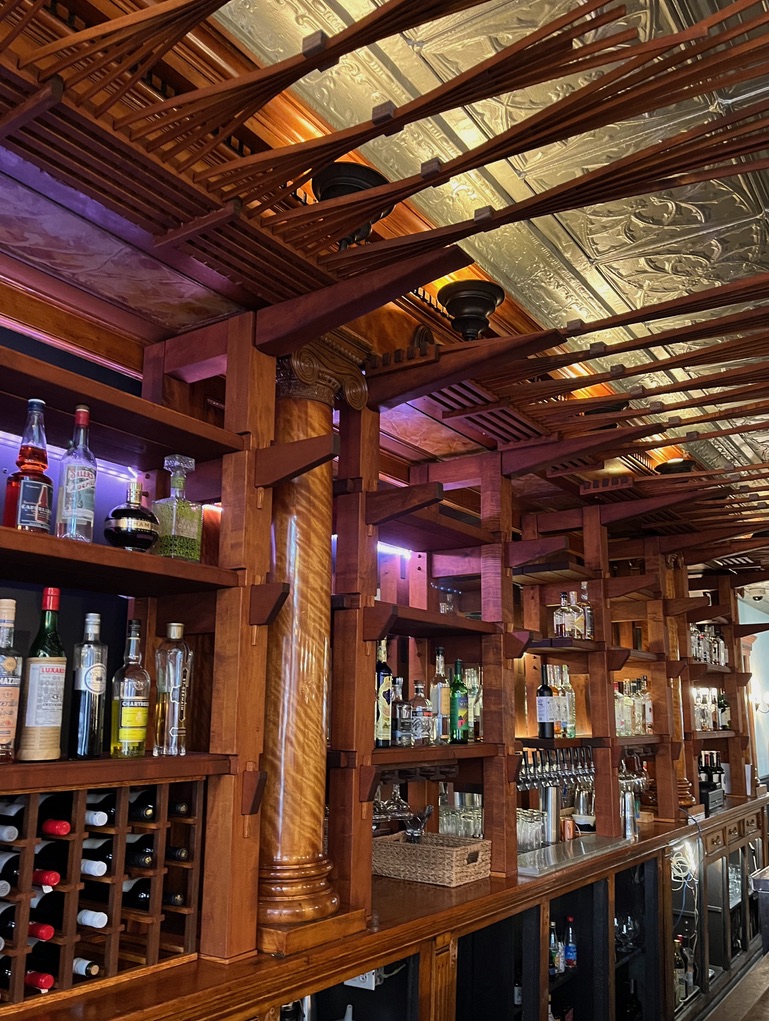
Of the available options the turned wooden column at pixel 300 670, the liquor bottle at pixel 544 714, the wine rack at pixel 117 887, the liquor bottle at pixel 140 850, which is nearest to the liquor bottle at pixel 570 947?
the liquor bottle at pixel 544 714

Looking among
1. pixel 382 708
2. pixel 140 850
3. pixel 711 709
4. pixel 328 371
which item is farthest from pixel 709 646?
pixel 140 850

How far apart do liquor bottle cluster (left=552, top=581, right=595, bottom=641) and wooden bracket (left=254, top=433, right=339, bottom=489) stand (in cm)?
237

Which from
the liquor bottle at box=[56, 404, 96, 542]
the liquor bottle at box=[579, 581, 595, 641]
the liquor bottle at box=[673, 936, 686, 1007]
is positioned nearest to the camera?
the liquor bottle at box=[56, 404, 96, 542]

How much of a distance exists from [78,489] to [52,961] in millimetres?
929

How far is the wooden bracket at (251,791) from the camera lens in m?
1.95

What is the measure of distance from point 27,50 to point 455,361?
4.13 ft

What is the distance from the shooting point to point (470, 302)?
268 cm

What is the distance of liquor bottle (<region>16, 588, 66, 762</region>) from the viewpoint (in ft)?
5.56

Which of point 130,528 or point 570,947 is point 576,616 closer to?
point 570,947

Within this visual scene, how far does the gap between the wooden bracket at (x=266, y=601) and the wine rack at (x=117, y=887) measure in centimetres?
39

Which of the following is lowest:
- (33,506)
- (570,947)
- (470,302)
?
(570,947)

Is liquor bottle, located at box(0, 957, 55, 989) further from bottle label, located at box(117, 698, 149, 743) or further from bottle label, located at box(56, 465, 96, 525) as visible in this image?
bottle label, located at box(56, 465, 96, 525)

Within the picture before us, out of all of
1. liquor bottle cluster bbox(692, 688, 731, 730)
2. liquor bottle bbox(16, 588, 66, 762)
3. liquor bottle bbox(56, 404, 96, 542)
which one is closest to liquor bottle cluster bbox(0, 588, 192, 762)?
liquor bottle bbox(16, 588, 66, 762)

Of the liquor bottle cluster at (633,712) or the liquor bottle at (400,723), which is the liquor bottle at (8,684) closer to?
the liquor bottle at (400,723)
